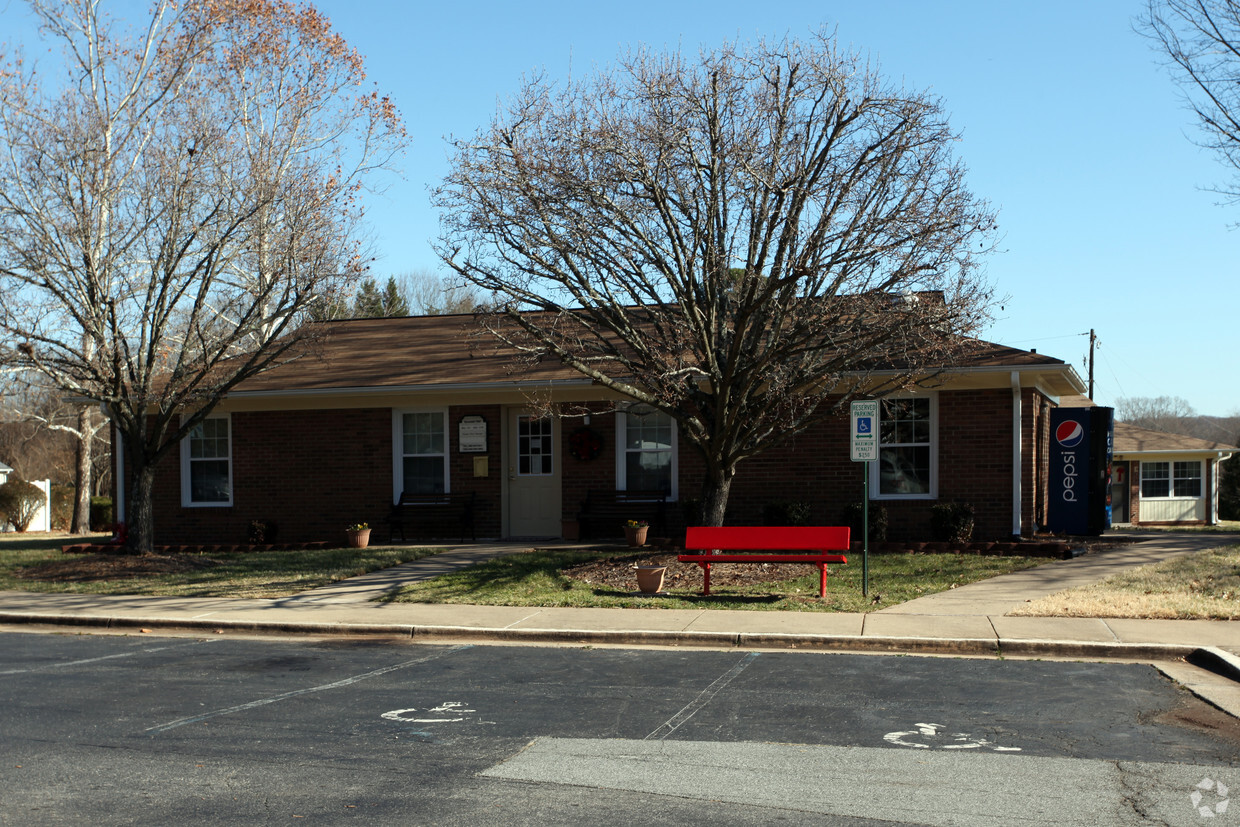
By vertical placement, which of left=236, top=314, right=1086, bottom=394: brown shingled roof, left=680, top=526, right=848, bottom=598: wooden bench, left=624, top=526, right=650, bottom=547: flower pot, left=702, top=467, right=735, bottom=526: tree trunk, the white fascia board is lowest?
left=624, top=526, right=650, bottom=547: flower pot

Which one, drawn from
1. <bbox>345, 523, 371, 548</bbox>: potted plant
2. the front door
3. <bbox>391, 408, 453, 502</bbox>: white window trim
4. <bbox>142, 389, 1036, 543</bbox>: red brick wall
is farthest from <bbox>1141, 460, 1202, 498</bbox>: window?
<bbox>345, 523, 371, 548</bbox>: potted plant

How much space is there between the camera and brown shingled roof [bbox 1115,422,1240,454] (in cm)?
3616

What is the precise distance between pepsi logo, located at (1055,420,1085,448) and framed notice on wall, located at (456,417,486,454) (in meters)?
10.7

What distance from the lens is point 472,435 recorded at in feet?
64.2

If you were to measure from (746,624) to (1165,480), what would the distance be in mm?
31918

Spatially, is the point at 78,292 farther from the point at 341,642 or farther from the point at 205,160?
the point at 341,642

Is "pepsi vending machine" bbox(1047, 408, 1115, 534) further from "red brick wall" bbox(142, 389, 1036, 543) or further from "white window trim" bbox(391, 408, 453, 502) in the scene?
"white window trim" bbox(391, 408, 453, 502)

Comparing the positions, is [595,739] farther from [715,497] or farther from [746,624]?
[715,497]

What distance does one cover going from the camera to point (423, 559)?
1658cm

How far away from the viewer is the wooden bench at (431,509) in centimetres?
1958

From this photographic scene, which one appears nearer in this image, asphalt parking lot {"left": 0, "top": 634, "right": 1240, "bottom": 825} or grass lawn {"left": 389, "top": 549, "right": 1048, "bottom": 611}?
asphalt parking lot {"left": 0, "top": 634, "right": 1240, "bottom": 825}

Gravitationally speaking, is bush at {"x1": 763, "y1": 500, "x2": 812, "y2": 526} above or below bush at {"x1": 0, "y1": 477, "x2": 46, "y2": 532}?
above

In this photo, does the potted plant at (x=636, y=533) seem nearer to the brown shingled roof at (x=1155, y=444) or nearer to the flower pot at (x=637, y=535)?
the flower pot at (x=637, y=535)

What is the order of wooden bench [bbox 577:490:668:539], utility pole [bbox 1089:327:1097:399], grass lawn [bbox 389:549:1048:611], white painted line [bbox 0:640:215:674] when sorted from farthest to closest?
utility pole [bbox 1089:327:1097:399], wooden bench [bbox 577:490:668:539], grass lawn [bbox 389:549:1048:611], white painted line [bbox 0:640:215:674]
